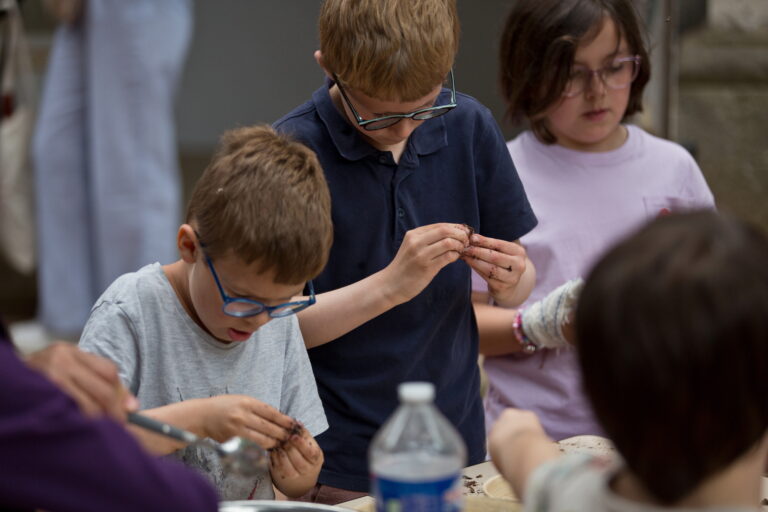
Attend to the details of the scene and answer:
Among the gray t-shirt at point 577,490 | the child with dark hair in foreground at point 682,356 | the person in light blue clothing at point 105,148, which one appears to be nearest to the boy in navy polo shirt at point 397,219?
the gray t-shirt at point 577,490

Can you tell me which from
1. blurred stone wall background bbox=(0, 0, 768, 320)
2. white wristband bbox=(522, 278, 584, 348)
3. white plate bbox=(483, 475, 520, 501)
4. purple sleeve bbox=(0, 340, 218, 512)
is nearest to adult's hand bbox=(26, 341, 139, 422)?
purple sleeve bbox=(0, 340, 218, 512)

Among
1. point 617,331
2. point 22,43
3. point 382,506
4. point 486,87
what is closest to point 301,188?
point 382,506

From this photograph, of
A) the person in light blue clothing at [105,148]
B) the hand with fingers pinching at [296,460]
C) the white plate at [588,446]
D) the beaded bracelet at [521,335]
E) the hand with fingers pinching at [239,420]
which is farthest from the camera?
the person in light blue clothing at [105,148]

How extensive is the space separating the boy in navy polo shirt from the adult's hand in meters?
0.71

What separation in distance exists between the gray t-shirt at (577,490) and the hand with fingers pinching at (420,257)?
648 mm

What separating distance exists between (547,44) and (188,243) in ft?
3.40

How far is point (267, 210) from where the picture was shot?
1.54 meters

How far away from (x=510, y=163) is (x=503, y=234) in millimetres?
145

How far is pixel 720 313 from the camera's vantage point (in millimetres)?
958

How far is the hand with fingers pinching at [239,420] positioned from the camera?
1474mm

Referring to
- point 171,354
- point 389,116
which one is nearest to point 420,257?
point 389,116

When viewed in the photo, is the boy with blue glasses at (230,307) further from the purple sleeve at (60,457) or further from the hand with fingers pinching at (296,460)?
the purple sleeve at (60,457)

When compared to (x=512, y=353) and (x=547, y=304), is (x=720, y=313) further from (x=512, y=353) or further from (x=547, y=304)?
(x=512, y=353)

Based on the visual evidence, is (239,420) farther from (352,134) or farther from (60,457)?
(352,134)
